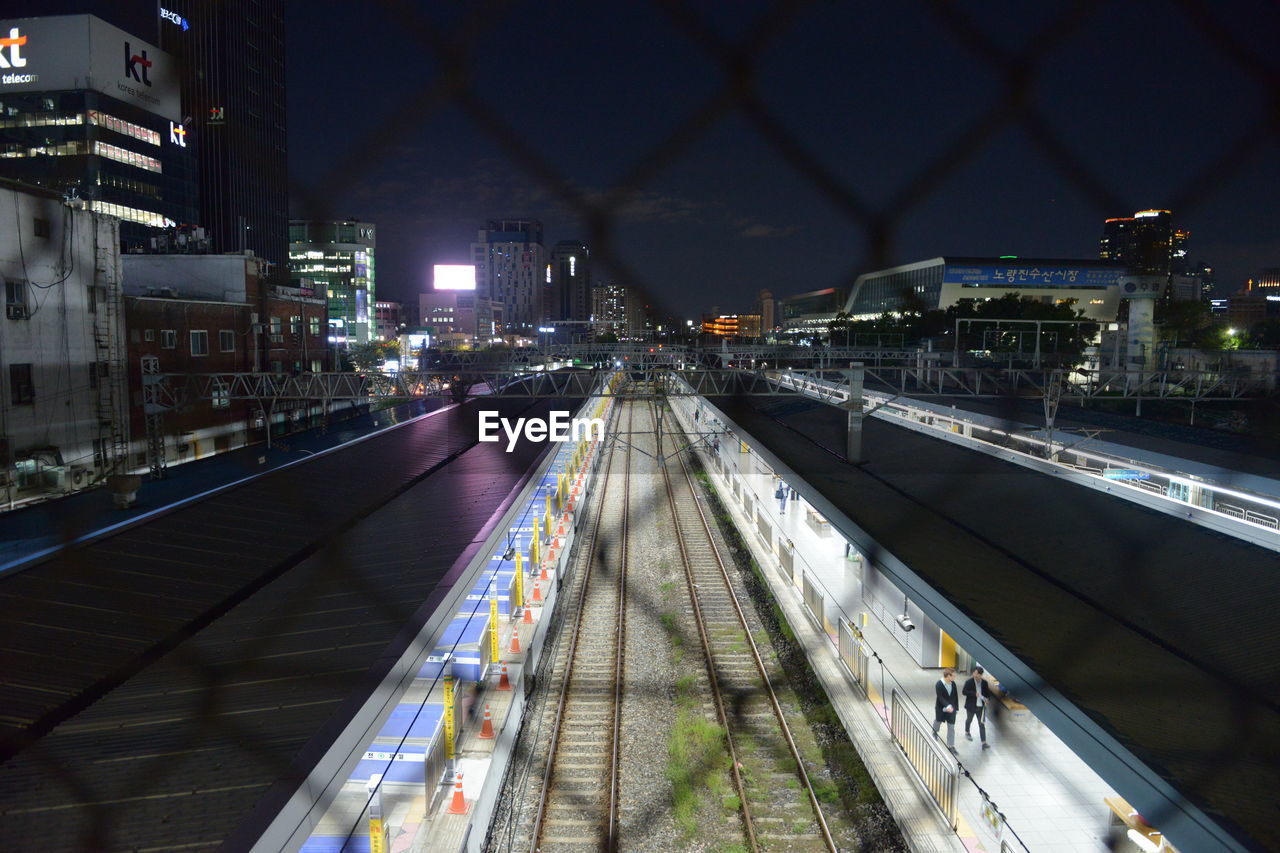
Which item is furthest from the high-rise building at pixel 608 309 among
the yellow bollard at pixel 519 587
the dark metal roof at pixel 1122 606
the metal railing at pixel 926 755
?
the yellow bollard at pixel 519 587

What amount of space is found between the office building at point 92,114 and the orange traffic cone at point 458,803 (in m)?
2.54

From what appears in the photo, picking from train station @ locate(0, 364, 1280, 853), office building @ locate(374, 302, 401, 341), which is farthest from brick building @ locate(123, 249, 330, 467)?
office building @ locate(374, 302, 401, 341)

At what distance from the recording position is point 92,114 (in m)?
1.77

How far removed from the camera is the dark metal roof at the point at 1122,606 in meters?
1.77

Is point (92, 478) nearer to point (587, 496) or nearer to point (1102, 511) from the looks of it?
point (587, 496)

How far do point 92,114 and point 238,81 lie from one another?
1251mm

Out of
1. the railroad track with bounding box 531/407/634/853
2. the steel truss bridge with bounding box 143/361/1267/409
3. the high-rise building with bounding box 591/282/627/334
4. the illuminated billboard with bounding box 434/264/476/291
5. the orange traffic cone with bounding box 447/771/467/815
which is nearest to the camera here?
the high-rise building with bounding box 591/282/627/334

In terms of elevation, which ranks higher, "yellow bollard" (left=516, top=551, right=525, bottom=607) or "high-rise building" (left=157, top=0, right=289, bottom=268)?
"high-rise building" (left=157, top=0, right=289, bottom=268)

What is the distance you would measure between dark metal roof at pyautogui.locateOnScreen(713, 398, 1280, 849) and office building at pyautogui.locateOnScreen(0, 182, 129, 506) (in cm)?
522

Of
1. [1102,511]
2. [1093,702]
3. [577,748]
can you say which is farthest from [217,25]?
[1102,511]

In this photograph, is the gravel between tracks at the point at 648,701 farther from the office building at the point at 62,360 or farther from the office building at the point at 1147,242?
the office building at the point at 62,360

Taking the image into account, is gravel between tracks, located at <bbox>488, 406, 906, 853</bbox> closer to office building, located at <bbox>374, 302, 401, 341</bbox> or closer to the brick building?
the brick building

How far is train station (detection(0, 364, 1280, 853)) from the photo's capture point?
170 centimetres

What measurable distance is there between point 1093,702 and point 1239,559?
214cm
